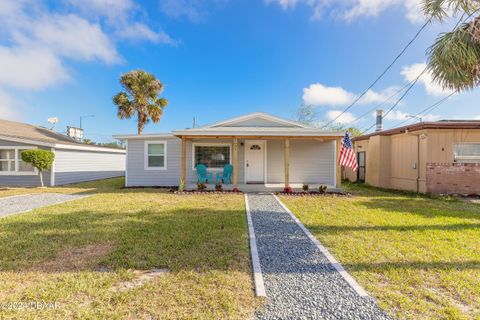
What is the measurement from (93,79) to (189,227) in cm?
2215

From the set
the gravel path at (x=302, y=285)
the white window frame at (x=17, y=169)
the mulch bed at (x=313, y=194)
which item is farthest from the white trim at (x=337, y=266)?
the white window frame at (x=17, y=169)

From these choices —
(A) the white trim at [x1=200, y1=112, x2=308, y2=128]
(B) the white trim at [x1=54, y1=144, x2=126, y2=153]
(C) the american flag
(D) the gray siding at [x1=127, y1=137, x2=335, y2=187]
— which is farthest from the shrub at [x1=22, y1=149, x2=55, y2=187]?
(C) the american flag

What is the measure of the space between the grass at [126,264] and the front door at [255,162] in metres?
6.14

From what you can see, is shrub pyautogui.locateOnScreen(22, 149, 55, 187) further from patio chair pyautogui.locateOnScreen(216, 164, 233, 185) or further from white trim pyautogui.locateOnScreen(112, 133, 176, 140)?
patio chair pyautogui.locateOnScreen(216, 164, 233, 185)

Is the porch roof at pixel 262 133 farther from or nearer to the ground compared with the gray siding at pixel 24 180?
farther from the ground

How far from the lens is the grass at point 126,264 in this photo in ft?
8.04

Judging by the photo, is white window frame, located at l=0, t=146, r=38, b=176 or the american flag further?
white window frame, located at l=0, t=146, r=38, b=176

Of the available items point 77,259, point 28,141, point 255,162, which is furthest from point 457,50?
point 28,141

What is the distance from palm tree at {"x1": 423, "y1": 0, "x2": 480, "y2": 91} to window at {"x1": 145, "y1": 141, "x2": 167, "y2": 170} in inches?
436

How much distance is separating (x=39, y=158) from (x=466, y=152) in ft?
63.3

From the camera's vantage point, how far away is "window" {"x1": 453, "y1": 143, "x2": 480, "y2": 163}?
1038 cm

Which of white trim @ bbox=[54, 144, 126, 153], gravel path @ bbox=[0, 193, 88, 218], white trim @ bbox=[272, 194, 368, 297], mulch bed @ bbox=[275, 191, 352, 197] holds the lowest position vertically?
white trim @ bbox=[272, 194, 368, 297]

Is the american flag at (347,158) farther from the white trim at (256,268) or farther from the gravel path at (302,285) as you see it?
the white trim at (256,268)

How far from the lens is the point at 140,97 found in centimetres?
1872
